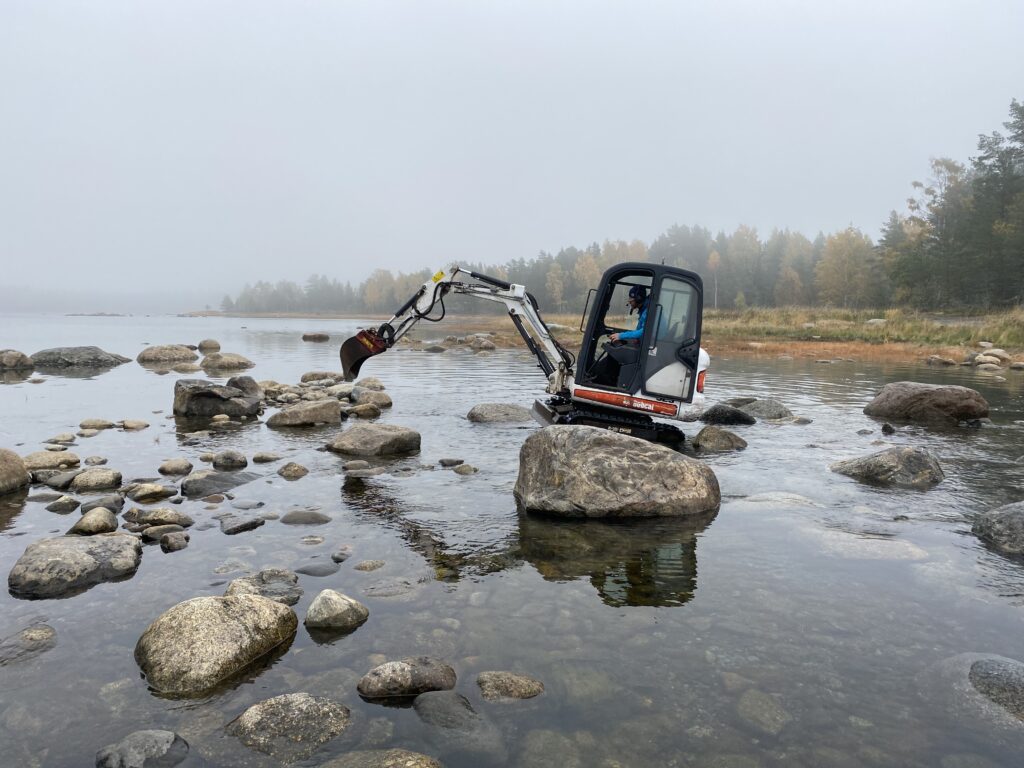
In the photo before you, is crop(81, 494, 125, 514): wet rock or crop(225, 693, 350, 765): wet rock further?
crop(81, 494, 125, 514): wet rock

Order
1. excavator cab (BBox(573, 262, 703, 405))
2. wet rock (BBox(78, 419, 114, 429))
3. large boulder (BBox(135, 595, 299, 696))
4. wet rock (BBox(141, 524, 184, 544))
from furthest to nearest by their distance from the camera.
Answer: wet rock (BBox(78, 419, 114, 429))
excavator cab (BBox(573, 262, 703, 405))
wet rock (BBox(141, 524, 184, 544))
large boulder (BBox(135, 595, 299, 696))

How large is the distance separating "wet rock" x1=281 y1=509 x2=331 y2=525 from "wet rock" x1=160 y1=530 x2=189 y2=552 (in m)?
1.24

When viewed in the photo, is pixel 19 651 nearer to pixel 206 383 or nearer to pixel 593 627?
pixel 593 627

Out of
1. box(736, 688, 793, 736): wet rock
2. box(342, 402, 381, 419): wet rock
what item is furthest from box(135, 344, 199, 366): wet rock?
box(736, 688, 793, 736): wet rock

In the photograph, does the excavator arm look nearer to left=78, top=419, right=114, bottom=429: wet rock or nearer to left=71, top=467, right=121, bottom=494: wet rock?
left=71, top=467, right=121, bottom=494: wet rock

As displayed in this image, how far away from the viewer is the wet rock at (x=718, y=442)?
505 inches

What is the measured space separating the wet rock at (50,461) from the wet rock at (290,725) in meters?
8.75

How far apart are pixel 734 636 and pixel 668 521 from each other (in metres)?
2.99

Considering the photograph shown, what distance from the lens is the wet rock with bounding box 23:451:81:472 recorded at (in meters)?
10.5

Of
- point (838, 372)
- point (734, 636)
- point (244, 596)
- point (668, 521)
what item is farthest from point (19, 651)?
point (838, 372)

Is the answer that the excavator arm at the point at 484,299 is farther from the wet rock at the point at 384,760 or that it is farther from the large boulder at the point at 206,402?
the wet rock at the point at 384,760

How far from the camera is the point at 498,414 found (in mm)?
16047

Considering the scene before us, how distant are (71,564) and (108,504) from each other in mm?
2348

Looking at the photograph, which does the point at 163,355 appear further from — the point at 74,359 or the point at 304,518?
the point at 304,518
